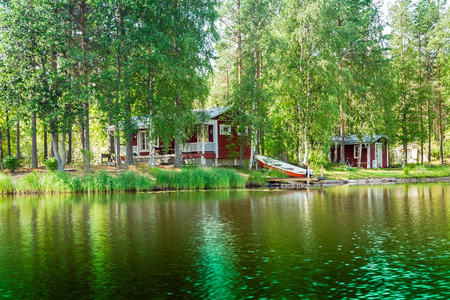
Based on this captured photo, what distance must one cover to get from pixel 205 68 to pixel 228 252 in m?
26.4

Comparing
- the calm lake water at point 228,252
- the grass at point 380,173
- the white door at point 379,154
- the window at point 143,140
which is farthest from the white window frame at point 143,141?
the white door at point 379,154

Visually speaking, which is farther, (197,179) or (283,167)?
(283,167)

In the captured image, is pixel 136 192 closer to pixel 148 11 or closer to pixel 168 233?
pixel 148 11

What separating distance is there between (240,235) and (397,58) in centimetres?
4519

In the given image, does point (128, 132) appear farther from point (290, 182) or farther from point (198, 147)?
point (290, 182)

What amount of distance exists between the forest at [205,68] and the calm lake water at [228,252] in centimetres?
1414

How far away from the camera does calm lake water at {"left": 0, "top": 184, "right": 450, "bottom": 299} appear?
8578 millimetres

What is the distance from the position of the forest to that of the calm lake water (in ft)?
46.4

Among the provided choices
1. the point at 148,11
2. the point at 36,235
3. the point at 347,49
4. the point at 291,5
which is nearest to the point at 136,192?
the point at 148,11

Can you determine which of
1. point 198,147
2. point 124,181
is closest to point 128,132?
point 124,181

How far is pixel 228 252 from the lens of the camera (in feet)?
38.4

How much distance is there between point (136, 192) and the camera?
30750 millimetres

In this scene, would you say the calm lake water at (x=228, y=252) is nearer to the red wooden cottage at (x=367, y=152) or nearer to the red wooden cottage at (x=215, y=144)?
the red wooden cottage at (x=215, y=144)

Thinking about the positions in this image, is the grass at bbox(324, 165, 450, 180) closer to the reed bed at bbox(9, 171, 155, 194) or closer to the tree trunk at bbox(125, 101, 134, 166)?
the tree trunk at bbox(125, 101, 134, 166)
